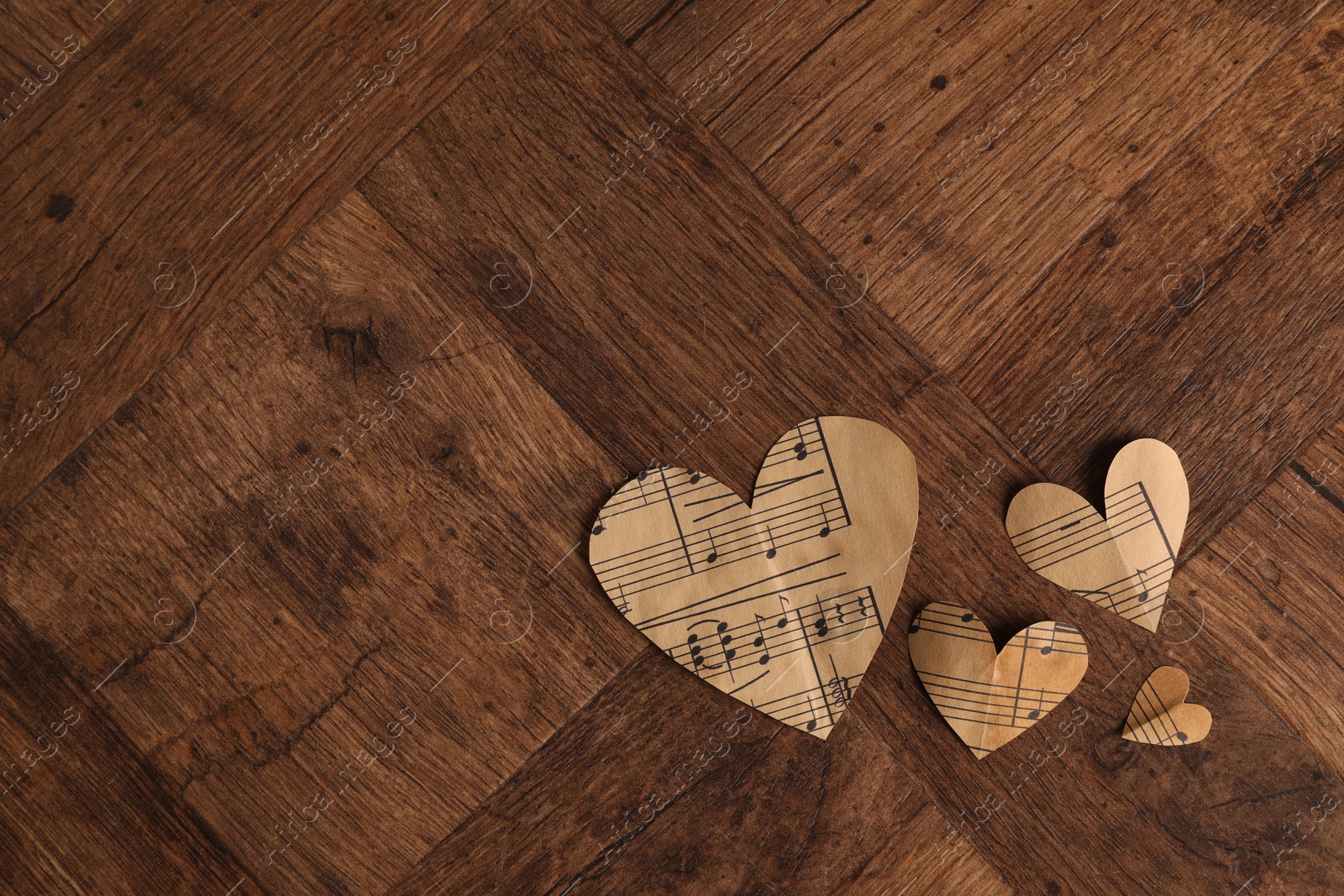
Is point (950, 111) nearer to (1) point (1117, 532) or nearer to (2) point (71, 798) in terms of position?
(1) point (1117, 532)

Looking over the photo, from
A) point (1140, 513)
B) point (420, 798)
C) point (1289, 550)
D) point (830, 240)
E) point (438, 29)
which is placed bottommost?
point (1289, 550)

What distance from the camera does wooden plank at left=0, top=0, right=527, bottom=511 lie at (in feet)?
2.56

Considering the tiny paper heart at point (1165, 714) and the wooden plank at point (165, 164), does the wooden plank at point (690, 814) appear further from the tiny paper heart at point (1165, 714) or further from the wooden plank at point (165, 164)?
the wooden plank at point (165, 164)

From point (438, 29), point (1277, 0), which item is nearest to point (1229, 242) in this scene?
point (1277, 0)

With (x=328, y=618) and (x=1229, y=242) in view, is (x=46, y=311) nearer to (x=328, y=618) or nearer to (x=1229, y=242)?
(x=328, y=618)

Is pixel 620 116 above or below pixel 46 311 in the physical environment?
below

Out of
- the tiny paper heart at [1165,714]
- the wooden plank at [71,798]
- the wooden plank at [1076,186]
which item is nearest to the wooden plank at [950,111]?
the wooden plank at [1076,186]

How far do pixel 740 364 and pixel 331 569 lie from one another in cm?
43

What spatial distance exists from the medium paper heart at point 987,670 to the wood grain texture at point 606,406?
2 centimetres

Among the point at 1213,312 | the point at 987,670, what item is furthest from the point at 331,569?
the point at 1213,312

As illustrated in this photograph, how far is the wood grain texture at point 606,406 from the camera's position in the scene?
782 mm

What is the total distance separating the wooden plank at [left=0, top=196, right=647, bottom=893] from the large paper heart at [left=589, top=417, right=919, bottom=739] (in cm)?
5

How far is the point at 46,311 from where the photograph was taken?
0.78 meters

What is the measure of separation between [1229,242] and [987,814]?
Answer: 610 mm
